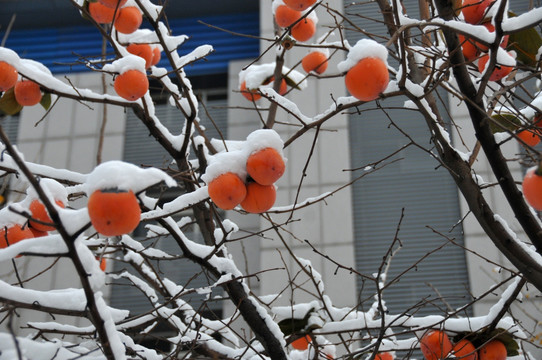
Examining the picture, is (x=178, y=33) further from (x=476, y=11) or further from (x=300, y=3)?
(x=476, y=11)

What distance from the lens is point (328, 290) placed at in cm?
784

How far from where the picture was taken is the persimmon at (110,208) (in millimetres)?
1657

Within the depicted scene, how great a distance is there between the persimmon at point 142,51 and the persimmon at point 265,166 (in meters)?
1.37

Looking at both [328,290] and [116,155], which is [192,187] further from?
[116,155]

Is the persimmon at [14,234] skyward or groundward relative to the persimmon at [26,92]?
groundward

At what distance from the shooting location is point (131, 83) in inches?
107

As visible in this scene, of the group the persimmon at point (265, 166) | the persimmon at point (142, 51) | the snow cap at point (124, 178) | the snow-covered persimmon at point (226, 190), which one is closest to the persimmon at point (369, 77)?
the persimmon at point (265, 166)

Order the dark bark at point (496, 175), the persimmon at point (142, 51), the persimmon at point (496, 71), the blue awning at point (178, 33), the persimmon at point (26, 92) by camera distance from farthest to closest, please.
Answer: the blue awning at point (178, 33) → the persimmon at point (142, 51) → the persimmon at point (26, 92) → the persimmon at point (496, 71) → the dark bark at point (496, 175)

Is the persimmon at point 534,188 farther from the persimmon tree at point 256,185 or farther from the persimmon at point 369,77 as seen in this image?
the persimmon at point 369,77

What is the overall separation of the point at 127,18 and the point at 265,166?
4.06ft

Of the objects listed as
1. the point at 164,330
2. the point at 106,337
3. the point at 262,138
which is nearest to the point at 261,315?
the point at 262,138

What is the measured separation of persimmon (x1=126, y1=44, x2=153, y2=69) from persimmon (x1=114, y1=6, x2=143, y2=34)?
29 cm

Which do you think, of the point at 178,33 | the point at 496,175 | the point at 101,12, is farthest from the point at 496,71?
the point at 178,33

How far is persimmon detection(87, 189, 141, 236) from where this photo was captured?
5.44 feet
